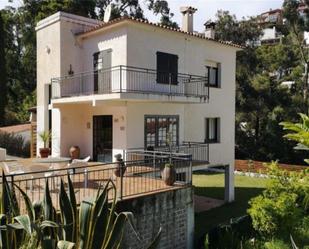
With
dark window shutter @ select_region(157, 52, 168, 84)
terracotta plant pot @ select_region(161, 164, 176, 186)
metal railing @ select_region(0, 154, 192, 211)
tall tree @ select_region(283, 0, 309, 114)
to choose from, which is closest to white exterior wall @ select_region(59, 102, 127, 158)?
dark window shutter @ select_region(157, 52, 168, 84)

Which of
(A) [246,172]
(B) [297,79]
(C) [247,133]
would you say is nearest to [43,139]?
(A) [246,172]

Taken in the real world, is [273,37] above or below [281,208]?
above

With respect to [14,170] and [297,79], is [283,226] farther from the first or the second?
[297,79]

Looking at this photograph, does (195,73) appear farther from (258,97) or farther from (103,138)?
(258,97)

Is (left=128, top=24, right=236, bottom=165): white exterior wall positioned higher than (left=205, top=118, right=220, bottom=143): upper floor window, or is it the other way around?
(left=128, top=24, right=236, bottom=165): white exterior wall

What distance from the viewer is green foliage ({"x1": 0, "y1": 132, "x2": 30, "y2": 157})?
30.2 metres

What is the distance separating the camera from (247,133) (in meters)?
40.3

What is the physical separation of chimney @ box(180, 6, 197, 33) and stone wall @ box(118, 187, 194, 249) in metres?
12.1

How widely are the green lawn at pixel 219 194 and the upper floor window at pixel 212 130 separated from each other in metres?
4.11

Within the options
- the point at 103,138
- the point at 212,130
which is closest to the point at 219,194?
the point at 212,130

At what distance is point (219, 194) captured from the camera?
84.6 ft

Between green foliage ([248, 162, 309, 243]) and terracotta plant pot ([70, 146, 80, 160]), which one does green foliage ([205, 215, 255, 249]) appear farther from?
terracotta plant pot ([70, 146, 80, 160])

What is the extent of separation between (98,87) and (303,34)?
99.7 ft

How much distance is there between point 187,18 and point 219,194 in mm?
12025
